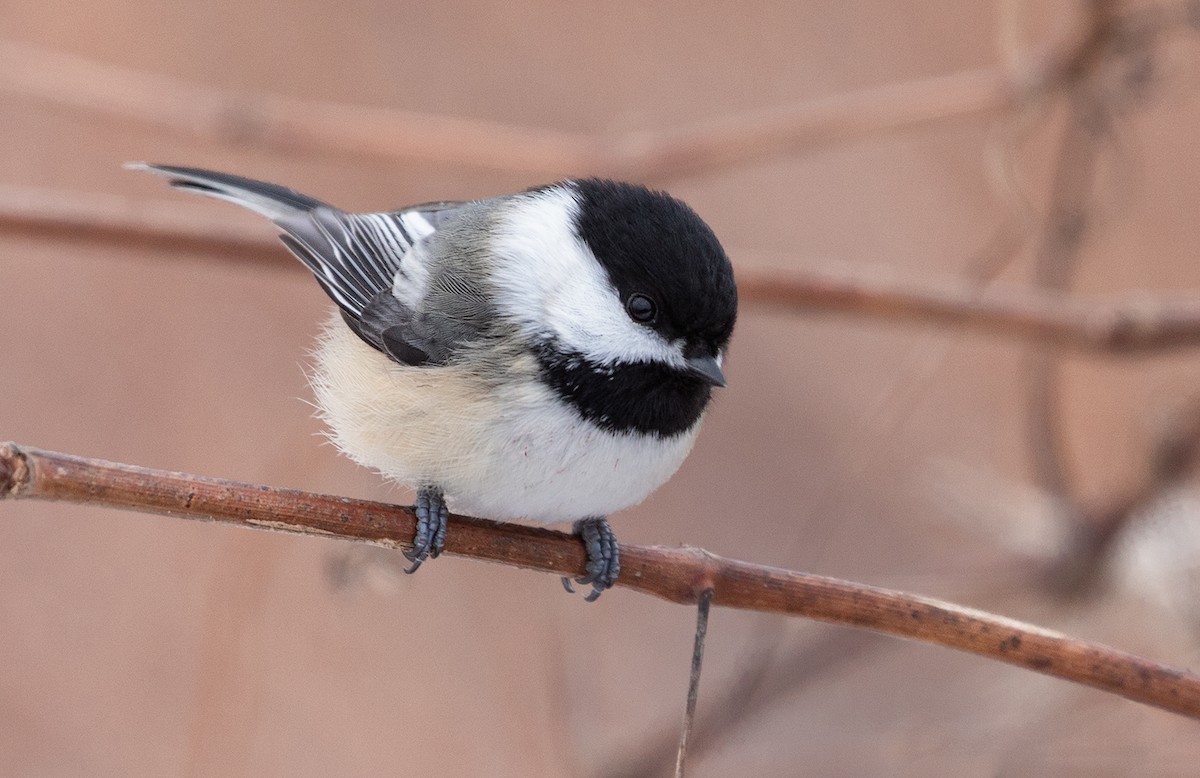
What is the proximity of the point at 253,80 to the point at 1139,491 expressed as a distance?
372cm

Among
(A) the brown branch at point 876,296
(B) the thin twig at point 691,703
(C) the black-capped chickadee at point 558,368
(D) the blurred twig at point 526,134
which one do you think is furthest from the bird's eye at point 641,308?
(D) the blurred twig at point 526,134

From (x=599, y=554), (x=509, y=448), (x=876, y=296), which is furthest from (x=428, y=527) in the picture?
(x=876, y=296)

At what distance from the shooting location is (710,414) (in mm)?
2135

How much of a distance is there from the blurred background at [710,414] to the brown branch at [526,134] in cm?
1

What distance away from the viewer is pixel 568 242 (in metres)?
1.99

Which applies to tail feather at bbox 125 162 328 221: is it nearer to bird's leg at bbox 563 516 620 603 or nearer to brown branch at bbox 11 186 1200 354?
brown branch at bbox 11 186 1200 354

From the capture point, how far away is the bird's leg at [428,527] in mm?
1864

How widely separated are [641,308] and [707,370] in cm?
15

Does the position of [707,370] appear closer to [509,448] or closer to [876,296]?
[509,448]

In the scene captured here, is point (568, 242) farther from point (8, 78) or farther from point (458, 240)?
point (8, 78)

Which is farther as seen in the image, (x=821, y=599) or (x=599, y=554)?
(x=599, y=554)

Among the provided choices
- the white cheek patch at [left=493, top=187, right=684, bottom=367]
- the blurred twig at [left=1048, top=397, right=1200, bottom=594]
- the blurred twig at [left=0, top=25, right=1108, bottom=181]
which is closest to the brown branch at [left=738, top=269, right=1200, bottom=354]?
Result: the blurred twig at [left=1048, top=397, right=1200, bottom=594]

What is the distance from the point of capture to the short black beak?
72.4 inches

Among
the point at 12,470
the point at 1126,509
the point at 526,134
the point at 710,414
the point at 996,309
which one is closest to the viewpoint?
the point at 12,470
